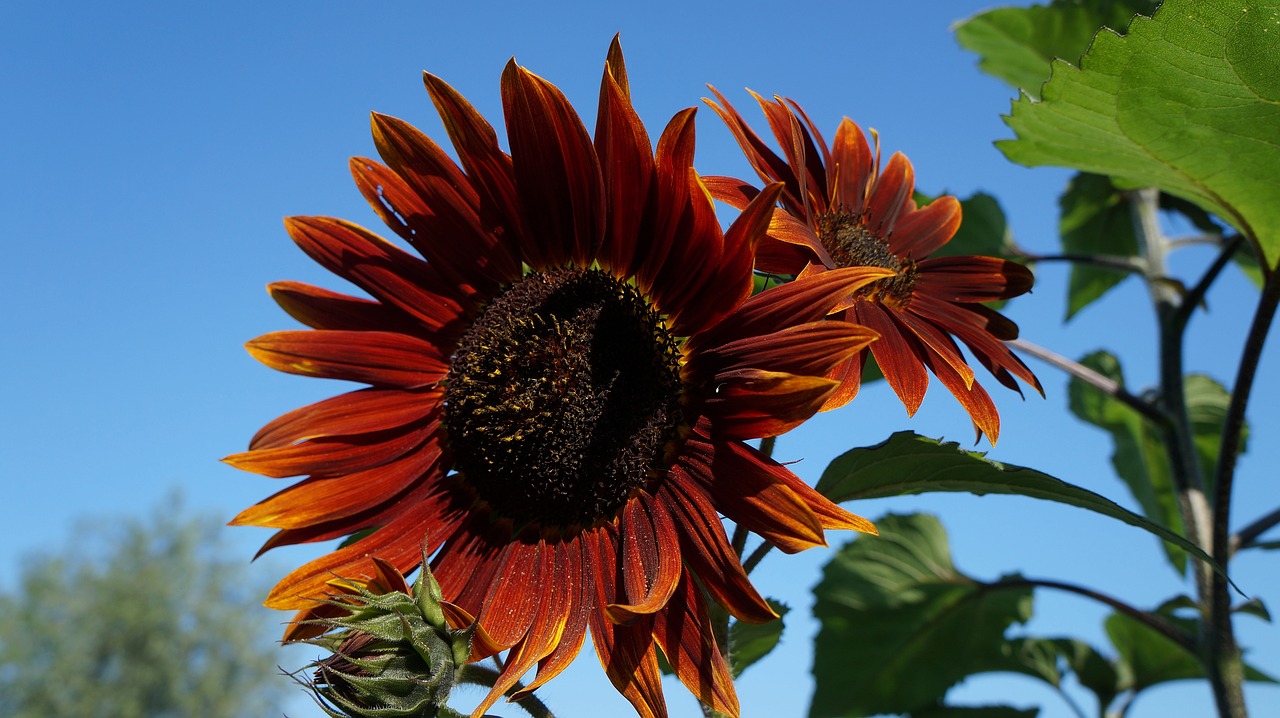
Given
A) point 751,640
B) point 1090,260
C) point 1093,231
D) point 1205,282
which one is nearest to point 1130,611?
point 1205,282

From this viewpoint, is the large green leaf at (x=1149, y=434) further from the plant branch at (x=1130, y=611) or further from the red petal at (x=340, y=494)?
the red petal at (x=340, y=494)

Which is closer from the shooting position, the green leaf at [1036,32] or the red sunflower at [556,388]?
the red sunflower at [556,388]

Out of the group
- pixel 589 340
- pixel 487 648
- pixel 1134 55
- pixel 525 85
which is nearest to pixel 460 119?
pixel 525 85

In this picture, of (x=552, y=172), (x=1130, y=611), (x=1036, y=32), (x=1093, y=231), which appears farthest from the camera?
(x=1093, y=231)

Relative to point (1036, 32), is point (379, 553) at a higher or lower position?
lower

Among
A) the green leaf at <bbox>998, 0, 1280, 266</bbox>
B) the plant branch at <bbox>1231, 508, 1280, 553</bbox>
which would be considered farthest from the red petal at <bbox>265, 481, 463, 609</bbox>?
the plant branch at <bbox>1231, 508, 1280, 553</bbox>

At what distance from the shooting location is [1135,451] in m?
3.31

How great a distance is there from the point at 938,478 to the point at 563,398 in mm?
493

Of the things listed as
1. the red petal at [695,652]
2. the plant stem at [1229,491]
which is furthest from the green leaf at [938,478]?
the plant stem at [1229,491]

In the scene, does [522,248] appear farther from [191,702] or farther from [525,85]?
[191,702]

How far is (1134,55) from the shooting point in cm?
133

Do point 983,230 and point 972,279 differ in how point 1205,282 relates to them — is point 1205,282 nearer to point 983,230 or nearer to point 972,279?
point 983,230

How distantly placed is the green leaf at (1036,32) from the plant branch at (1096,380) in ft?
4.06

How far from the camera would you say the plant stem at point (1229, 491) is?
1695 millimetres
